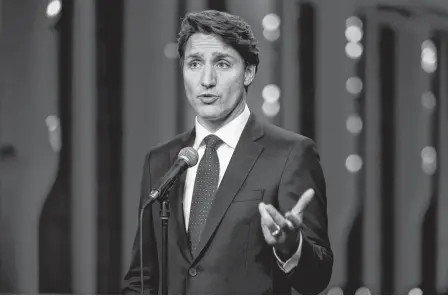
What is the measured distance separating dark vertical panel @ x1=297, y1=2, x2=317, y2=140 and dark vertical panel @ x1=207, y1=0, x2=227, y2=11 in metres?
0.34

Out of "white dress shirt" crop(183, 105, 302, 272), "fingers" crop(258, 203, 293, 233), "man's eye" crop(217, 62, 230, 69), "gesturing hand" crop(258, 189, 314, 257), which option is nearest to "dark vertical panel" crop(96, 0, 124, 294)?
"white dress shirt" crop(183, 105, 302, 272)

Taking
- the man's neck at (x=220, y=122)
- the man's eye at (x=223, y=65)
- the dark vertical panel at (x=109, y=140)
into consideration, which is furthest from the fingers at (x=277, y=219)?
the dark vertical panel at (x=109, y=140)

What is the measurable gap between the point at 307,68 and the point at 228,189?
0.91m

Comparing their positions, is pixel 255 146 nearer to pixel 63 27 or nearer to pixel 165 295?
pixel 165 295

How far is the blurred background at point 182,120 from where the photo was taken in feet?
9.08

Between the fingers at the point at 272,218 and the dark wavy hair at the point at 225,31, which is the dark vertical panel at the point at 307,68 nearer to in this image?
the dark wavy hair at the point at 225,31

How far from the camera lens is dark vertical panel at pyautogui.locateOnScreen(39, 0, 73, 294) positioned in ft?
9.25

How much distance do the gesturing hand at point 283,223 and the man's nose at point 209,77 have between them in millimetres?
714

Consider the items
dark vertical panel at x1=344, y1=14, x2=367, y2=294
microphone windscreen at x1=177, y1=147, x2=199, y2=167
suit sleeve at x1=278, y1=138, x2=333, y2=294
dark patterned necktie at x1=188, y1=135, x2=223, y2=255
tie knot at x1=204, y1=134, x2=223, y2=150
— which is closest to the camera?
microphone windscreen at x1=177, y1=147, x2=199, y2=167

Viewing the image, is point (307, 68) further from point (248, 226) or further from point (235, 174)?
point (248, 226)

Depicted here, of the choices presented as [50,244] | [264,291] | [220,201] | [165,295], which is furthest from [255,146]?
[50,244]

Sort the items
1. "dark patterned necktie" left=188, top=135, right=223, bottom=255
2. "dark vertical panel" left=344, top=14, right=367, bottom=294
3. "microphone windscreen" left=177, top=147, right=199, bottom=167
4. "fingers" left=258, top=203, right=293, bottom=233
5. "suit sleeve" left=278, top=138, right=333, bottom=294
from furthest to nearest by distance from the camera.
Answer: "dark vertical panel" left=344, top=14, right=367, bottom=294
"dark patterned necktie" left=188, top=135, right=223, bottom=255
"suit sleeve" left=278, top=138, right=333, bottom=294
"microphone windscreen" left=177, top=147, right=199, bottom=167
"fingers" left=258, top=203, right=293, bottom=233

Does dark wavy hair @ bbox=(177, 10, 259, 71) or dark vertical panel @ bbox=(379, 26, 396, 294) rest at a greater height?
dark wavy hair @ bbox=(177, 10, 259, 71)

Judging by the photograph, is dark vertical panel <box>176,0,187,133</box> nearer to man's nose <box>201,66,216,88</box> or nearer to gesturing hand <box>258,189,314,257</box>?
man's nose <box>201,66,216,88</box>
